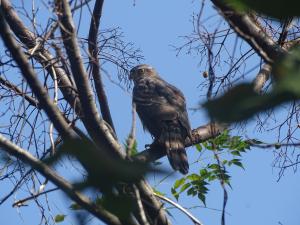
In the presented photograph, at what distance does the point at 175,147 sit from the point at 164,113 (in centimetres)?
101

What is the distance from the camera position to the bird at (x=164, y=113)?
6238 millimetres

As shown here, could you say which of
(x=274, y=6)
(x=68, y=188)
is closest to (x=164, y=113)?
(x=68, y=188)

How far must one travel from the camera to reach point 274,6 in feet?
1.87

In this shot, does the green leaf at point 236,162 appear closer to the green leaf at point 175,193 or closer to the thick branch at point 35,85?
the green leaf at point 175,193

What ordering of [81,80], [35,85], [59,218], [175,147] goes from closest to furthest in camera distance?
[35,85], [81,80], [59,218], [175,147]

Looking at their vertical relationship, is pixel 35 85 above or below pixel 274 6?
above

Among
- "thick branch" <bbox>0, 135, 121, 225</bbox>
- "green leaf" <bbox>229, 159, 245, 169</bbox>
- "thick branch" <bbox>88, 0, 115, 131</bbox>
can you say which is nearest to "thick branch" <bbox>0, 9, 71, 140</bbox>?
"thick branch" <bbox>0, 135, 121, 225</bbox>

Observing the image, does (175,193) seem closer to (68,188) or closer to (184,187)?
(184,187)

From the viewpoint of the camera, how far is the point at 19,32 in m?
4.79

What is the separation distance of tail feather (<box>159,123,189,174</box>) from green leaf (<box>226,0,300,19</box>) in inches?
202

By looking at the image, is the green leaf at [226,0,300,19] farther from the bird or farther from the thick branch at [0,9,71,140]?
the bird

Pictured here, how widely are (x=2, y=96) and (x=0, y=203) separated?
6.89 ft

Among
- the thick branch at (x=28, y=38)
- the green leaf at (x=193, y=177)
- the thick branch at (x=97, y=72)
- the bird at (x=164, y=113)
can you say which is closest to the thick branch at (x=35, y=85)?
the thick branch at (x=28, y=38)

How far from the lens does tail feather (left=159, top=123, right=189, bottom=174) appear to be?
232 inches
